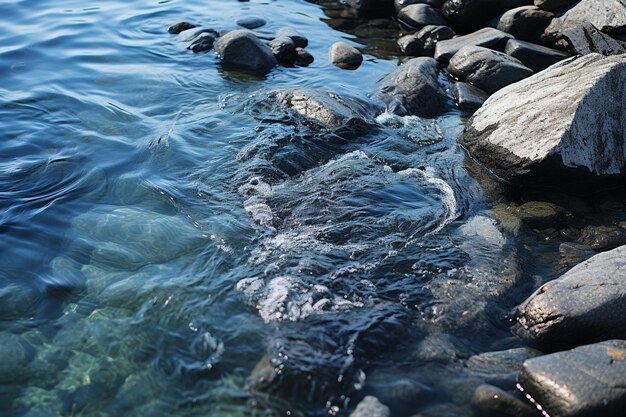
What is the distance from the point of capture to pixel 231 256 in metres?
5.77

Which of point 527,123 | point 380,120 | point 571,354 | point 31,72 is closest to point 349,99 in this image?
point 380,120

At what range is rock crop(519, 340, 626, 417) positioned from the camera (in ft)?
13.4

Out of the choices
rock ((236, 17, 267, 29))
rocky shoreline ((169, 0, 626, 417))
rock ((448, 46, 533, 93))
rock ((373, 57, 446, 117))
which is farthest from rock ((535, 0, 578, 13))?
rock ((236, 17, 267, 29))

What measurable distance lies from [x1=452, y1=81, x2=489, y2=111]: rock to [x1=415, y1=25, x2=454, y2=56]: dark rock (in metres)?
2.05

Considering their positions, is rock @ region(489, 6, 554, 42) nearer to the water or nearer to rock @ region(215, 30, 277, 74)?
the water

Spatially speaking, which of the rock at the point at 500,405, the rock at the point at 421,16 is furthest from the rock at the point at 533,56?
the rock at the point at 500,405

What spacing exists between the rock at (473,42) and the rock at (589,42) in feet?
3.14

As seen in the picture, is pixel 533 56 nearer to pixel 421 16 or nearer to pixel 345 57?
pixel 421 16

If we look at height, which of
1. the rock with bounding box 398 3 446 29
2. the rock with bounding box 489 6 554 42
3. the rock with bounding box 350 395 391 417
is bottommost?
the rock with bounding box 350 395 391 417

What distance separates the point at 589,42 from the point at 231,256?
299 inches

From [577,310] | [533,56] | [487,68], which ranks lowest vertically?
[577,310]

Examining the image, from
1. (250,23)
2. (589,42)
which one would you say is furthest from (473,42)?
(250,23)

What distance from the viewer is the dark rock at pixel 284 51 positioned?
1112cm

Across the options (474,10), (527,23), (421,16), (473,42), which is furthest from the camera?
(421,16)
